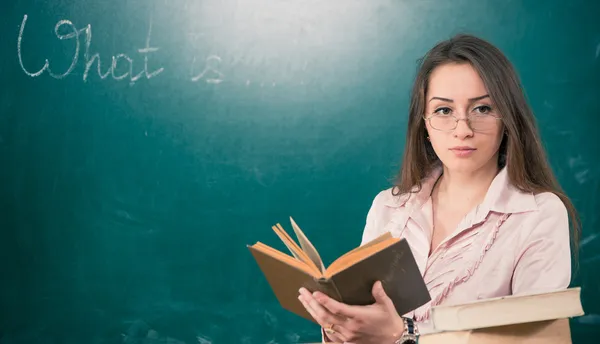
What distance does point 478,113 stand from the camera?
1.47 m

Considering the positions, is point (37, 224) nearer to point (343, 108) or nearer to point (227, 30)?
point (227, 30)

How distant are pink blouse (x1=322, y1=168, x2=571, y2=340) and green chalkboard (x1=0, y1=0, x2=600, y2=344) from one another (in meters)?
1.21

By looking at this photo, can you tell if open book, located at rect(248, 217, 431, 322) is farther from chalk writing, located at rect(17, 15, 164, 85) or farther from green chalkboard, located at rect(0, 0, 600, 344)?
chalk writing, located at rect(17, 15, 164, 85)

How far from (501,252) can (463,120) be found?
29cm

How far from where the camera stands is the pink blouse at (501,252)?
55.1 inches

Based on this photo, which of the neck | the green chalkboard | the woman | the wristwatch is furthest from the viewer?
the green chalkboard

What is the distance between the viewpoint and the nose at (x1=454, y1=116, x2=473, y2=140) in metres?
1.45

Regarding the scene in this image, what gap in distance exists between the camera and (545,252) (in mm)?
1397

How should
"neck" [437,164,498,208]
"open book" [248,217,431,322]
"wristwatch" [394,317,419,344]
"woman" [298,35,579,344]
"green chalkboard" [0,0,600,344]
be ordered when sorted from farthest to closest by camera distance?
"green chalkboard" [0,0,600,344], "neck" [437,164,498,208], "woman" [298,35,579,344], "wristwatch" [394,317,419,344], "open book" [248,217,431,322]

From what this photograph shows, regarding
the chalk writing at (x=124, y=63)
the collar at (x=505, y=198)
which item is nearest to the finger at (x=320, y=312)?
the collar at (x=505, y=198)

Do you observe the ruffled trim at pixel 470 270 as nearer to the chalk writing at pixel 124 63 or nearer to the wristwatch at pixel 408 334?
the wristwatch at pixel 408 334

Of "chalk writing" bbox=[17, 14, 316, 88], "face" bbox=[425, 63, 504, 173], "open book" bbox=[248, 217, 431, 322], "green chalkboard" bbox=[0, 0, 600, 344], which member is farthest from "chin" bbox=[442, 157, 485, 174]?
"chalk writing" bbox=[17, 14, 316, 88]

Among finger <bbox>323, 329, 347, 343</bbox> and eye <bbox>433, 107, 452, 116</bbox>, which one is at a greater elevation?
eye <bbox>433, 107, 452, 116</bbox>

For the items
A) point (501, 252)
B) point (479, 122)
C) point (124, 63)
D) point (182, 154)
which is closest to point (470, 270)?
point (501, 252)
